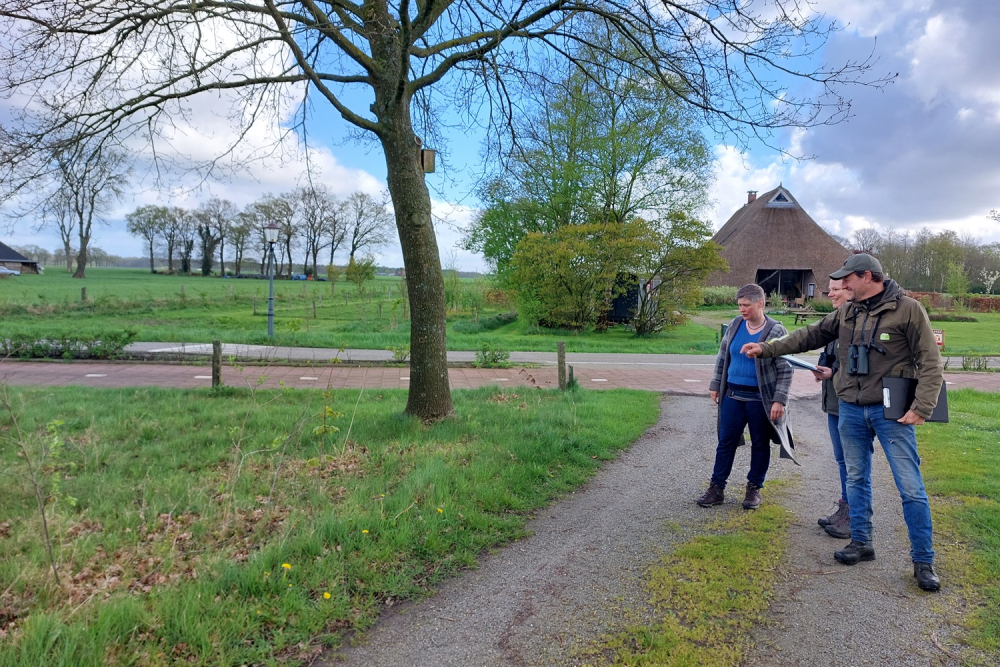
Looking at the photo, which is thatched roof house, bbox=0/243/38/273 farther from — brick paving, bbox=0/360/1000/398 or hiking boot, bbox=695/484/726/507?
hiking boot, bbox=695/484/726/507

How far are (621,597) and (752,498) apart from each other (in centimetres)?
202

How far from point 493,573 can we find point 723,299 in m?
38.5

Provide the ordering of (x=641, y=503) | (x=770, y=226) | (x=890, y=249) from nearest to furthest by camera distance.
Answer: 1. (x=641, y=503)
2. (x=770, y=226)
3. (x=890, y=249)

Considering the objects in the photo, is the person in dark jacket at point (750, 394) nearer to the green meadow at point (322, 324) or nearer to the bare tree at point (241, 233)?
the green meadow at point (322, 324)

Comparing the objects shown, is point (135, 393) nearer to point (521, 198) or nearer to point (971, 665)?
point (971, 665)

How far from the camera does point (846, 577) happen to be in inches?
140

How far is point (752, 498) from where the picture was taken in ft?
15.7

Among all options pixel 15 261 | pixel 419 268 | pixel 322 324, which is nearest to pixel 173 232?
pixel 15 261

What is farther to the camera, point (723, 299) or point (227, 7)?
point (723, 299)

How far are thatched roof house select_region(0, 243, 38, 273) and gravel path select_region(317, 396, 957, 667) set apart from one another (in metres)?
99.0

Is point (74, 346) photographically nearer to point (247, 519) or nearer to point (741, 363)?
point (247, 519)

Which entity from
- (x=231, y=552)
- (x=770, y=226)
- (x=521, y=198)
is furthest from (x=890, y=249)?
(x=231, y=552)

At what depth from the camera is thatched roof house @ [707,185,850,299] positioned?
42750mm

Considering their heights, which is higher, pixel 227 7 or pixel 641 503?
pixel 227 7
